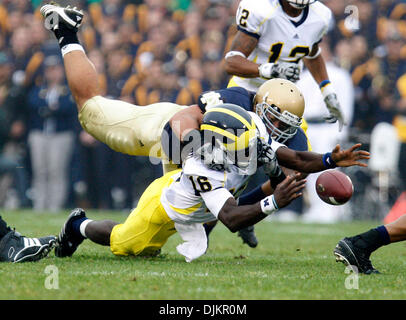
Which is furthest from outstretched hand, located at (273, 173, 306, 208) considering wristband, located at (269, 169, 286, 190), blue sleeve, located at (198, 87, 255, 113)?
blue sleeve, located at (198, 87, 255, 113)

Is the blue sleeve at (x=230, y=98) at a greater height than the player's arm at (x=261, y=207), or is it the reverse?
the blue sleeve at (x=230, y=98)

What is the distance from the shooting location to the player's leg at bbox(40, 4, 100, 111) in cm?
544

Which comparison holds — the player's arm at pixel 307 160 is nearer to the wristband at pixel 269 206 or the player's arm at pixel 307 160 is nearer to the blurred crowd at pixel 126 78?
the wristband at pixel 269 206

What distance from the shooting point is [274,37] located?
5.49 meters

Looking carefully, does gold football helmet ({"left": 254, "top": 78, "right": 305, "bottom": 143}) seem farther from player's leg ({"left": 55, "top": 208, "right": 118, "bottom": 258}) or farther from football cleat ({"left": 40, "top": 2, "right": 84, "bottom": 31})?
football cleat ({"left": 40, "top": 2, "right": 84, "bottom": 31})

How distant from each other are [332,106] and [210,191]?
1934mm

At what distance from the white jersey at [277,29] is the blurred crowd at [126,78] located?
325 centimetres

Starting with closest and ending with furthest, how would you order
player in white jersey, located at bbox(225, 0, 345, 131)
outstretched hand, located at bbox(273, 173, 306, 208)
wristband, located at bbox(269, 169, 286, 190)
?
outstretched hand, located at bbox(273, 173, 306, 208), wristband, located at bbox(269, 169, 286, 190), player in white jersey, located at bbox(225, 0, 345, 131)

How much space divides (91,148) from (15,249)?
5.72m

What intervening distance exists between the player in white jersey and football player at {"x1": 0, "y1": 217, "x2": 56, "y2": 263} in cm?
197

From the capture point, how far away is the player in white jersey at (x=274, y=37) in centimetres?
533

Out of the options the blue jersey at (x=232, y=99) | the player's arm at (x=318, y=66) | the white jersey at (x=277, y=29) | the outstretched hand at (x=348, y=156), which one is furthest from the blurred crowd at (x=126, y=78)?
the outstretched hand at (x=348, y=156)

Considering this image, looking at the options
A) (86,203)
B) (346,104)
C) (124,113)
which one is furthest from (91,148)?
(124,113)
